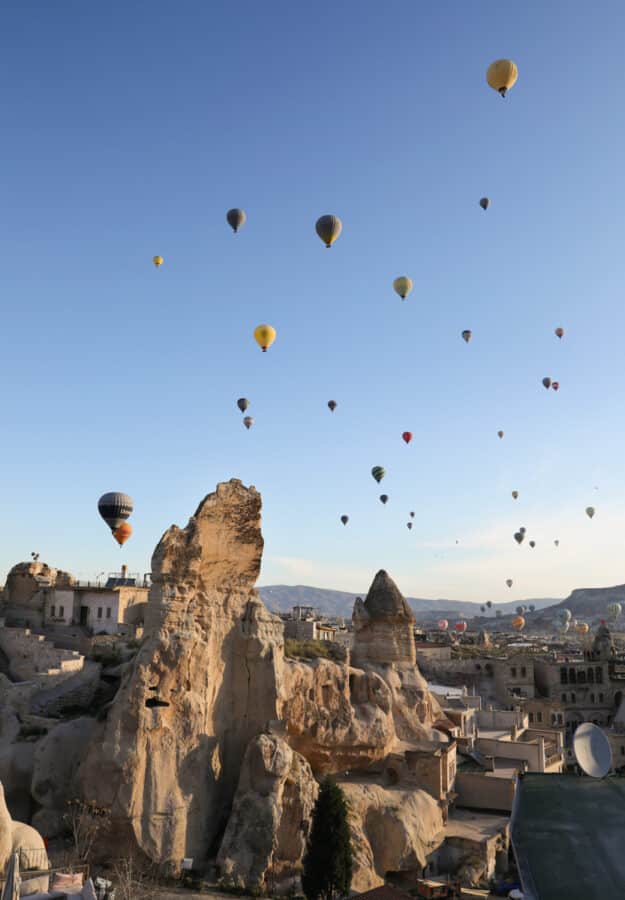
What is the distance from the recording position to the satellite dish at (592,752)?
3222cm

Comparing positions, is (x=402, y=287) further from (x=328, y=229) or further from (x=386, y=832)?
(x=386, y=832)

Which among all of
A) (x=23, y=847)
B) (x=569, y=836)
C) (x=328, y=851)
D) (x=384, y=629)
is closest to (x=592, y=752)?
(x=569, y=836)

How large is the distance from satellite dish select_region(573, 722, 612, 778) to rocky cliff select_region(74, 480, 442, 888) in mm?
7348

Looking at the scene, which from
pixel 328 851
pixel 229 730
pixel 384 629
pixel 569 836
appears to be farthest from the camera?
pixel 384 629

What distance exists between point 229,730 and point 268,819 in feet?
10.8

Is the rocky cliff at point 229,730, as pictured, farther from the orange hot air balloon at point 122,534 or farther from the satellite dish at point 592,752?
the orange hot air balloon at point 122,534

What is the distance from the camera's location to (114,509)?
4481 centimetres

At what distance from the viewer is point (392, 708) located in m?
33.3

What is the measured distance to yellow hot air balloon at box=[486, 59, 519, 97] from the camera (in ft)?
103

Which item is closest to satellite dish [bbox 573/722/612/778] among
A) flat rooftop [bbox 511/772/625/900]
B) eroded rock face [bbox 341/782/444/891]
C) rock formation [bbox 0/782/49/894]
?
flat rooftop [bbox 511/772/625/900]

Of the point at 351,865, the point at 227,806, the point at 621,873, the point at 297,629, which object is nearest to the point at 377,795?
the point at 351,865

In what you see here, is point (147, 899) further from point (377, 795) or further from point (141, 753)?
point (377, 795)

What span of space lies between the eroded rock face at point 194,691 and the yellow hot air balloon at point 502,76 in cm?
1917

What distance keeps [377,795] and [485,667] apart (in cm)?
4176
